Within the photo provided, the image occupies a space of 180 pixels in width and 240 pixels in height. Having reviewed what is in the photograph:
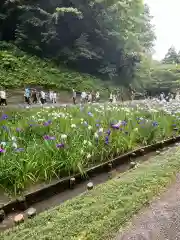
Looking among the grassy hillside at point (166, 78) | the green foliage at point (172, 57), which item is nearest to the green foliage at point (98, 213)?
the grassy hillside at point (166, 78)

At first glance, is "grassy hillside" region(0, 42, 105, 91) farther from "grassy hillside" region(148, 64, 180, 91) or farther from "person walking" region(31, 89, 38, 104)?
"grassy hillside" region(148, 64, 180, 91)

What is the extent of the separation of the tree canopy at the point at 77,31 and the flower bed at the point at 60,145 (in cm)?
1736

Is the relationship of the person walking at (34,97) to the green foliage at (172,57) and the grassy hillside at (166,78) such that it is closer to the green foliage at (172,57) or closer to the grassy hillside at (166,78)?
the grassy hillside at (166,78)

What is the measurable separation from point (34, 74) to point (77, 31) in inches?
292

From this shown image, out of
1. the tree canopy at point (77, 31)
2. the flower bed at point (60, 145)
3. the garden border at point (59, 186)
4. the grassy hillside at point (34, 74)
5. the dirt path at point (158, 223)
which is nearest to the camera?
the dirt path at point (158, 223)

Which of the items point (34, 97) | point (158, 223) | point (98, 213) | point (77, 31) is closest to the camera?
point (158, 223)

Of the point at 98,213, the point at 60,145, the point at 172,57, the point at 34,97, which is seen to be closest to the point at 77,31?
the point at 34,97

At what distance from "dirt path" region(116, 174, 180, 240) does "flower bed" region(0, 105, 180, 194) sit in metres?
2.35

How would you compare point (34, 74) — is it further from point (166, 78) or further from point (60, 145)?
point (166, 78)

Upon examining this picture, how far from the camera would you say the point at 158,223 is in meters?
3.52

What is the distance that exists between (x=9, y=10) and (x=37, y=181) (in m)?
23.1

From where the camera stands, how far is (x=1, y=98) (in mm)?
15594

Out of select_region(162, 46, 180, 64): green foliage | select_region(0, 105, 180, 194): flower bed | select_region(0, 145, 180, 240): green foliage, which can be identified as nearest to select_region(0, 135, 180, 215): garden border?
select_region(0, 105, 180, 194): flower bed

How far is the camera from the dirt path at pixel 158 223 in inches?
128
